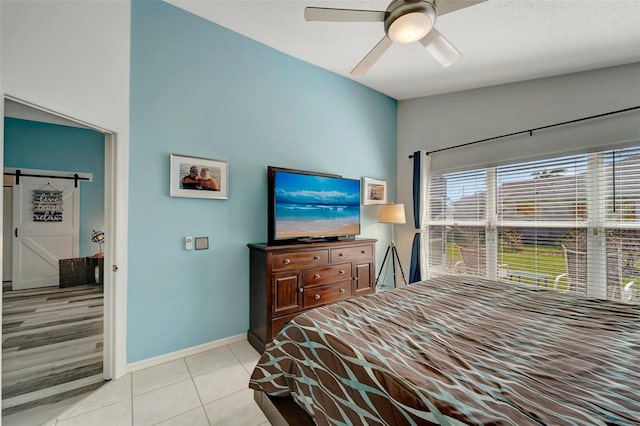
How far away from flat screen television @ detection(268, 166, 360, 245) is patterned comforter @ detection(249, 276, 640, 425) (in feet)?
4.18

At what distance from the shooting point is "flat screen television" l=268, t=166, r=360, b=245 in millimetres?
2688

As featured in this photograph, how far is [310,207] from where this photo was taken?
2.93 metres

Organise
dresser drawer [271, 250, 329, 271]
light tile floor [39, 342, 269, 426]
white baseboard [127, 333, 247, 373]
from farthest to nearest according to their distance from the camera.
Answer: dresser drawer [271, 250, 329, 271] < white baseboard [127, 333, 247, 373] < light tile floor [39, 342, 269, 426]

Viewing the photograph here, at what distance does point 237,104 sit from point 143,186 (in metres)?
1.25

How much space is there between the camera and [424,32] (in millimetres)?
Answer: 1540

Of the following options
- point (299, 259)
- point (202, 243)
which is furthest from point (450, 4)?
point (202, 243)

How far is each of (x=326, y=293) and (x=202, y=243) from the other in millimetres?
1405

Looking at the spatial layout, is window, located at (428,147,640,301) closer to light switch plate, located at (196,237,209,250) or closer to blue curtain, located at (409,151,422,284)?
blue curtain, located at (409,151,422,284)

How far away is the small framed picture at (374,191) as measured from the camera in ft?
12.7

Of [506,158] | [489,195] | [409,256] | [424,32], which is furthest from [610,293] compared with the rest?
[424,32]

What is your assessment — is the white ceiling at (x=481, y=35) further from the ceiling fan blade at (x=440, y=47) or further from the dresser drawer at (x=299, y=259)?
the dresser drawer at (x=299, y=259)

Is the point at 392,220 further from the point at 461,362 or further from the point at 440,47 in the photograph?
the point at 461,362

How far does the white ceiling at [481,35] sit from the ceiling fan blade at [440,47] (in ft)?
2.03

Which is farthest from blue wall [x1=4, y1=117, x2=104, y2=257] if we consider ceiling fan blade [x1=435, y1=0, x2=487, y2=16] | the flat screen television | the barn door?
ceiling fan blade [x1=435, y1=0, x2=487, y2=16]
